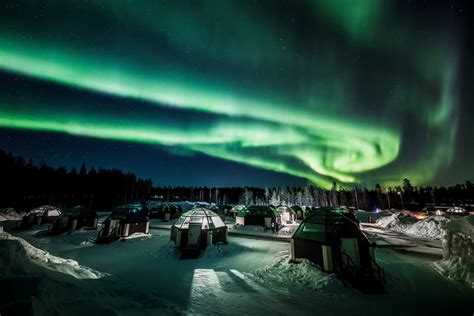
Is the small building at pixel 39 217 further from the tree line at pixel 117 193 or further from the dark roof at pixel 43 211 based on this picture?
the tree line at pixel 117 193

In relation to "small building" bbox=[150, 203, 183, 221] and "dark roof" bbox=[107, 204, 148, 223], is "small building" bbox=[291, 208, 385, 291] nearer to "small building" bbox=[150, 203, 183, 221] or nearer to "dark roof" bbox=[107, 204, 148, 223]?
"dark roof" bbox=[107, 204, 148, 223]

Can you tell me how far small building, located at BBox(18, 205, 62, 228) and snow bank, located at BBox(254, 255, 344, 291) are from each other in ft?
134

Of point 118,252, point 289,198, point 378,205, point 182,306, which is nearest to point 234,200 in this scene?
point 289,198

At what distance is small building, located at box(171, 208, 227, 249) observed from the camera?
1853 centimetres

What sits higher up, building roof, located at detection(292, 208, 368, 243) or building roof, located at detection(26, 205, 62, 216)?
building roof, located at detection(292, 208, 368, 243)

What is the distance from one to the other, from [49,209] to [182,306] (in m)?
46.5

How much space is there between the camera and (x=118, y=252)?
18.1 m

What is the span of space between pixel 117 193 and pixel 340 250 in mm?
96564

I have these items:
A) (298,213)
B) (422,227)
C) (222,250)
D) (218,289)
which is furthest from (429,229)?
(218,289)

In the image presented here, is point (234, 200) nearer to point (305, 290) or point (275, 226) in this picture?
point (275, 226)

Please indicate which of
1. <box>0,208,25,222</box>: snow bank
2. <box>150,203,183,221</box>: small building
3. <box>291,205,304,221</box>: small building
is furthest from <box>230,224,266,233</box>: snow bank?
<box>0,208,25,222</box>: snow bank

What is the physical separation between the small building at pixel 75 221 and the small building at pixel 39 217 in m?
6.44

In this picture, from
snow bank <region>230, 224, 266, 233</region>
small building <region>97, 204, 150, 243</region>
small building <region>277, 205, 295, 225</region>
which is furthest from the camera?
small building <region>277, 205, 295, 225</region>

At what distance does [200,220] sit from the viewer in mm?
20953
